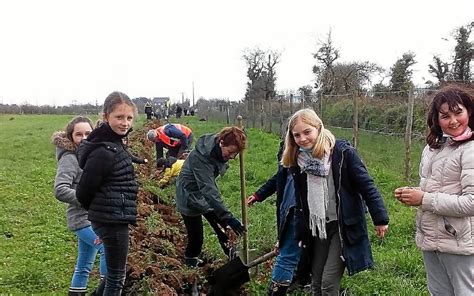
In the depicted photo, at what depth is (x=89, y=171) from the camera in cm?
367

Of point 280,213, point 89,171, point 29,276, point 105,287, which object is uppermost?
point 89,171

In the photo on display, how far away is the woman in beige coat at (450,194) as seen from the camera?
300 cm

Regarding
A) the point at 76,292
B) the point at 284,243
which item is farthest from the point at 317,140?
the point at 76,292

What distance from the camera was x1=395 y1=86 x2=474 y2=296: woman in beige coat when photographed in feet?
9.84

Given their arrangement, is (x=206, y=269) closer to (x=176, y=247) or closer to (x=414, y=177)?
(x=176, y=247)

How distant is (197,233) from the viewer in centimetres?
525

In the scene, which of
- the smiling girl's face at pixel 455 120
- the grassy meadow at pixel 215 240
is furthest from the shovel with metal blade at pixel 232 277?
the smiling girl's face at pixel 455 120

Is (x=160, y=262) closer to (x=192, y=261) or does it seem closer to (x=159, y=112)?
(x=192, y=261)

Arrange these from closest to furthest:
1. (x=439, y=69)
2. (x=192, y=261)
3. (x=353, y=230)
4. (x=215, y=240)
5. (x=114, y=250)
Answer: (x=353, y=230)
(x=114, y=250)
(x=192, y=261)
(x=215, y=240)
(x=439, y=69)

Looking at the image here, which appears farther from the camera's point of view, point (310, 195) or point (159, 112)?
point (159, 112)

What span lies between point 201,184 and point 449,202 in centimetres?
241

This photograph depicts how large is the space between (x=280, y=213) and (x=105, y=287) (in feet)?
5.05

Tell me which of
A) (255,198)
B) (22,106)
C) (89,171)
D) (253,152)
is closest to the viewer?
(89,171)

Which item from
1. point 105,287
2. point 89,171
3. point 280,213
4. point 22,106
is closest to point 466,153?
point 280,213
